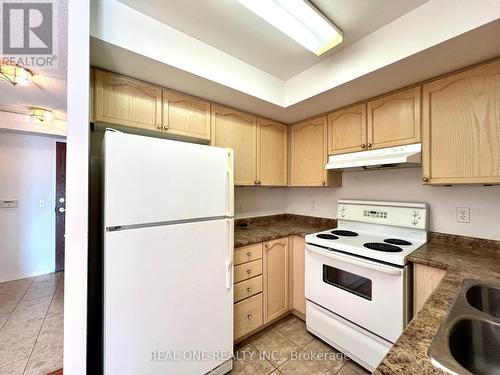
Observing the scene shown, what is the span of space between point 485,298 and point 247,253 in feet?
4.48

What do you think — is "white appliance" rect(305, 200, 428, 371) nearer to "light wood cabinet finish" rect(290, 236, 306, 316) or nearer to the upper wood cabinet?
"light wood cabinet finish" rect(290, 236, 306, 316)

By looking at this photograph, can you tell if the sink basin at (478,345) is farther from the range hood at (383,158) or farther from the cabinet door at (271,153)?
the cabinet door at (271,153)

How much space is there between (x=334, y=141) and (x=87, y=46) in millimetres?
1985

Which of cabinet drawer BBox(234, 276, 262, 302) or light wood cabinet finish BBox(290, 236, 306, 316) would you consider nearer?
cabinet drawer BBox(234, 276, 262, 302)

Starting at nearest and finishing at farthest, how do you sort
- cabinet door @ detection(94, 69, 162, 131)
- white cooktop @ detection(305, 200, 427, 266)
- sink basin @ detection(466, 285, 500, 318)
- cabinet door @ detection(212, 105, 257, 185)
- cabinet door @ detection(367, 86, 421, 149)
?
sink basin @ detection(466, 285, 500, 318) → cabinet door @ detection(94, 69, 162, 131) → white cooktop @ detection(305, 200, 427, 266) → cabinet door @ detection(367, 86, 421, 149) → cabinet door @ detection(212, 105, 257, 185)

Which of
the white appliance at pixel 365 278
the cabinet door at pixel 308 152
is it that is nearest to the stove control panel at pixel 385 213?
the white appliance at pixel 365 278

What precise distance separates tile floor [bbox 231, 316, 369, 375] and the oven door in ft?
1.13

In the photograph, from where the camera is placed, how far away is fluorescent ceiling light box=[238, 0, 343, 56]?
3.74 feet

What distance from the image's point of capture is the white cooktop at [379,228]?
1.48 metres

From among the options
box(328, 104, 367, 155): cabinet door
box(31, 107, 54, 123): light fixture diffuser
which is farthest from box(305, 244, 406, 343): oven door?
box(31, 107, 54, 123): light fixture diffuser

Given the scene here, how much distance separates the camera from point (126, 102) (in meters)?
1.47

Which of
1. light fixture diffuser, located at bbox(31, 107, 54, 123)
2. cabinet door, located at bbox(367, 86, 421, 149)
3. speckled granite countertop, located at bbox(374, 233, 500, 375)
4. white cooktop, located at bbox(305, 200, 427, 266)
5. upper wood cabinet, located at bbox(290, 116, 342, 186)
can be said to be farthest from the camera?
light fixture diffuser, located at bbox(31, 107, 54, 123)

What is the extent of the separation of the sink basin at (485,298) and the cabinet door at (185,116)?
191cm

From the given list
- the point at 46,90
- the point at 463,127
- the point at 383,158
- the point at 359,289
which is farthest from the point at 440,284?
the point at 46,90
